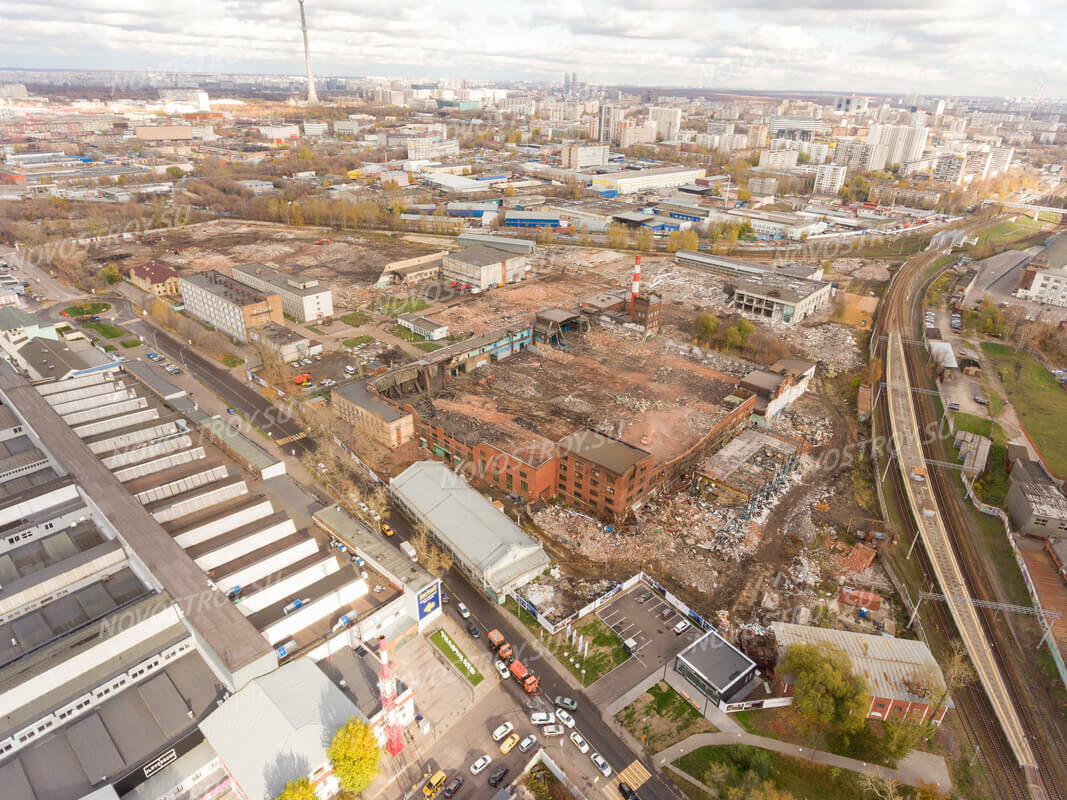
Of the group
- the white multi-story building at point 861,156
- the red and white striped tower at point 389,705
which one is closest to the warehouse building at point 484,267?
the red and white striped tower at point 389,705

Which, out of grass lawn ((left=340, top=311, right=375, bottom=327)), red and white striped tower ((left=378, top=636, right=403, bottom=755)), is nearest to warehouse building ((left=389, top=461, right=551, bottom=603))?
red and white striped tower ((left=378, top=636, right=403, bottom=755))

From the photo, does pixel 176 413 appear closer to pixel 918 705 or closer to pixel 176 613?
pixel 176 613

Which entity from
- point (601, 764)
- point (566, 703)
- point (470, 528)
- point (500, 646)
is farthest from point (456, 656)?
point (601, 764)

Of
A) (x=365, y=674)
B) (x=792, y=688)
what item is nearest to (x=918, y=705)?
(x=792, y=688)

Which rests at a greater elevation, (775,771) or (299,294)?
(299,294)

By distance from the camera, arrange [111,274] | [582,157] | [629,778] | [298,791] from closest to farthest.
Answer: [298,791], [629,778], [111,274], [582,157]

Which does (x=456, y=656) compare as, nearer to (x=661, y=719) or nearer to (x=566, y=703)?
(x=566, y=703)
